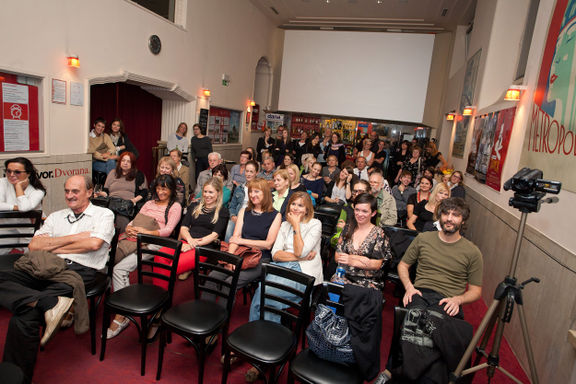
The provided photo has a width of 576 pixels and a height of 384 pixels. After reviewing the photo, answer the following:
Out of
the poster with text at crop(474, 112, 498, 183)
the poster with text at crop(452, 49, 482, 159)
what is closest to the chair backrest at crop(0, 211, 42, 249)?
the poster with text at crop(474, 112, 498, 183)

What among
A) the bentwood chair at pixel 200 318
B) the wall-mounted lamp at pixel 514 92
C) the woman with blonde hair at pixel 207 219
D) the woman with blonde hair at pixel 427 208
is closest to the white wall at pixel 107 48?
the woman with blonde hair at pixel 207 219

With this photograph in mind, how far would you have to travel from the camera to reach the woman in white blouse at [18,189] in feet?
9.91

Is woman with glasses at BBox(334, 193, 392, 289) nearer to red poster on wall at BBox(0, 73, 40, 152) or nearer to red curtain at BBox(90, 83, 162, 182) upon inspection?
red poster on wall at BBox(0, 73, 40, 152)

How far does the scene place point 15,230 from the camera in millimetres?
2908

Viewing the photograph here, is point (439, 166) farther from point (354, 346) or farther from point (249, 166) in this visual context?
point (354, 346)

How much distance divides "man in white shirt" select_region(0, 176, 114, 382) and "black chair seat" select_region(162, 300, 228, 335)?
0.69m

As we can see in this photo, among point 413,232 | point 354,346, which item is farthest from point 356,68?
point 354,346

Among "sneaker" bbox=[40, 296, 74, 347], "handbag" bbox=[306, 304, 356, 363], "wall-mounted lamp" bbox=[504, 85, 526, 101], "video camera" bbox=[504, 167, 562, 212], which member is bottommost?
"sneaker" bbox=[40, 296, 74, 347]

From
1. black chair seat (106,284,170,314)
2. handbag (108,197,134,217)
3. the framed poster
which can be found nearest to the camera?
black chair seat (106,284,170,314)

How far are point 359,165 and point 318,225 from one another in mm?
3362

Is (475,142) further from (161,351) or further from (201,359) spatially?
(161,351)

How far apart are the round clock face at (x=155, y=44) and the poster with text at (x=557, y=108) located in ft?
20.0

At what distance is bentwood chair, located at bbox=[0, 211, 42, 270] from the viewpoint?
107 inches

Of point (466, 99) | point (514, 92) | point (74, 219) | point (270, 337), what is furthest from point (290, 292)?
point (466, 99)
